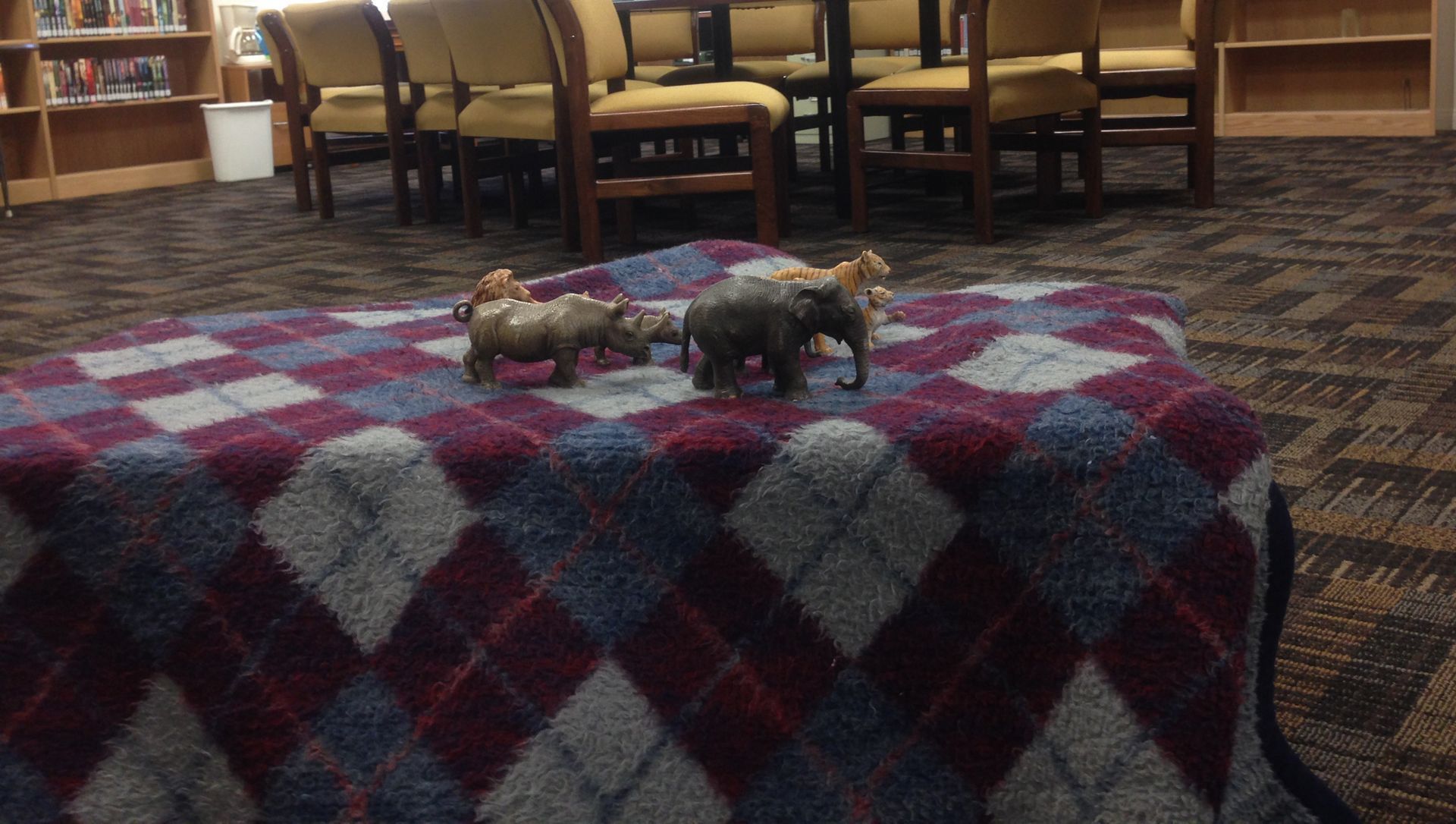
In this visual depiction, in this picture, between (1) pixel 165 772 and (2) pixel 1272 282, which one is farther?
(2) pixel 1272 282

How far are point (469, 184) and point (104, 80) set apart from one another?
11.7ft

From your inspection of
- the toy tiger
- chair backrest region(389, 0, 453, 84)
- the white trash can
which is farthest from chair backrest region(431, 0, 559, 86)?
the white trash can

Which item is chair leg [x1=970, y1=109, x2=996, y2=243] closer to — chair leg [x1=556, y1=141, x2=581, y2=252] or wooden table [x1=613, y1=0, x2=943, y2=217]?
wooden table [x1=613, y1=0, x2=943, y2=217]

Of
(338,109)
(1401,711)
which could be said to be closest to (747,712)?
(1401,711)

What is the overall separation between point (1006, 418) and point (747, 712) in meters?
0.25

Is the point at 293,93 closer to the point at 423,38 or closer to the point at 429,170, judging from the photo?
the point at 429,170

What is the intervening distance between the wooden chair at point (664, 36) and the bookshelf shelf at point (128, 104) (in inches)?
106

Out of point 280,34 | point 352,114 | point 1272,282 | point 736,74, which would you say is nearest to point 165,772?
point 1272,282

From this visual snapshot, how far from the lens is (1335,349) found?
2.19 meters

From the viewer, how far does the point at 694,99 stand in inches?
136

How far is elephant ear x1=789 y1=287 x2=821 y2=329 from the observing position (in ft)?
3.16

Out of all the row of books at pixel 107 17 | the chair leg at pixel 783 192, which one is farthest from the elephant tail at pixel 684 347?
the row of books at pixel 107 17

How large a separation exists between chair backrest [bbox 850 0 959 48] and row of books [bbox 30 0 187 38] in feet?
12.5

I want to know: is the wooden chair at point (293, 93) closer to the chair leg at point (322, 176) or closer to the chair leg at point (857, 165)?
the chair leg at point (322, 176)
